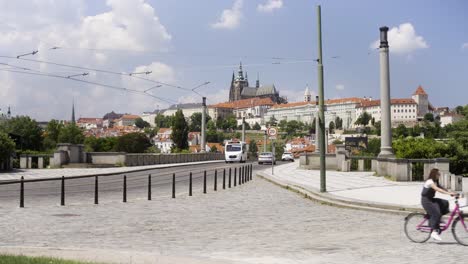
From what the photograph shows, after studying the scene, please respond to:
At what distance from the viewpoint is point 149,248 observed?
9695 mm

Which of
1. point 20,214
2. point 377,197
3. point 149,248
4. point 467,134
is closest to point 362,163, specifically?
point 467,134

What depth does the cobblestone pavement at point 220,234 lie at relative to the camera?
9.01 meters

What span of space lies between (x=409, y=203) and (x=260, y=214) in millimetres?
4493

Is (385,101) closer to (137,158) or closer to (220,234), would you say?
(220,234)

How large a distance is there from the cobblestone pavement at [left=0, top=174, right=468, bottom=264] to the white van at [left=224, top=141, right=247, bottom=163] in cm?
4864

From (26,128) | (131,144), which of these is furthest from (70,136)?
(26,128)

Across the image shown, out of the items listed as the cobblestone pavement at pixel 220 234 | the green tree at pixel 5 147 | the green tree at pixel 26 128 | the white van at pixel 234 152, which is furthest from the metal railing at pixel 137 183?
the green tree at pixel 26 128

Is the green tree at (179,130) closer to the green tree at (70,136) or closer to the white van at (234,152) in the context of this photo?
the white van at (234,152)

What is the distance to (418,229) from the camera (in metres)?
10.7

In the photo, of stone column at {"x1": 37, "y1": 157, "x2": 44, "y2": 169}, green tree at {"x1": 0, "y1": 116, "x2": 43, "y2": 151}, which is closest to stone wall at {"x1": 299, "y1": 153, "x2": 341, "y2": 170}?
stone column at {"x1": 37, "y1": 157, "x2": 44, "y2": 169}

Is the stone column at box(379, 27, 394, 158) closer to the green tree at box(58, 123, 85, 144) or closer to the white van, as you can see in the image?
the white van

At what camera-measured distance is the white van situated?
66.7 m

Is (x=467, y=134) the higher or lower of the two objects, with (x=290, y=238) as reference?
higher

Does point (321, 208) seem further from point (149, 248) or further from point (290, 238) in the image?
point (149, 248)
